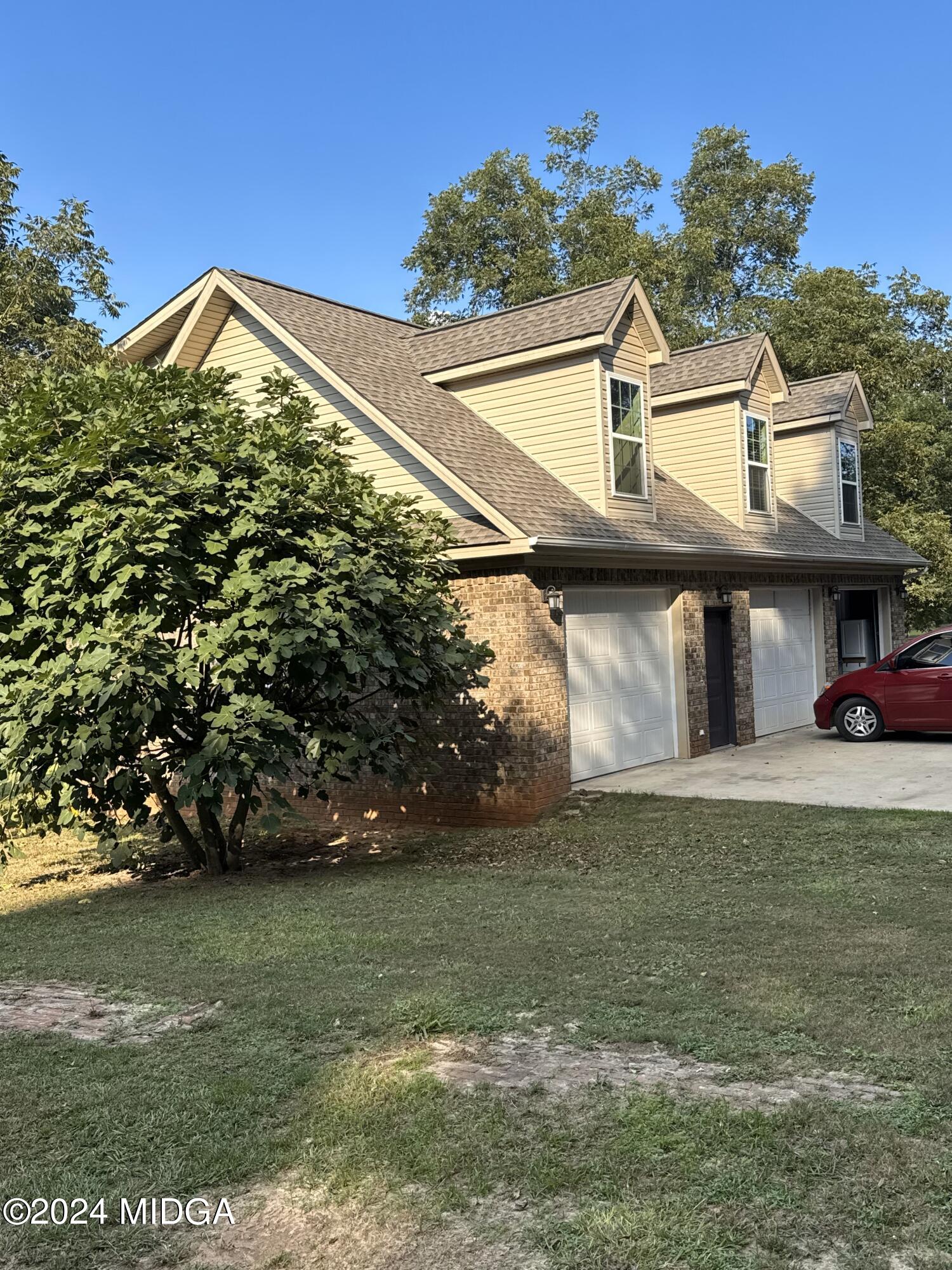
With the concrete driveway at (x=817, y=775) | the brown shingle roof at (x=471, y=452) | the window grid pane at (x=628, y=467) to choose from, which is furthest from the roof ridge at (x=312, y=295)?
the concrete driveway at (x=817, y=775)

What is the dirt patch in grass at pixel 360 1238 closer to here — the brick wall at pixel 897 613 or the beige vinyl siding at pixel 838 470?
the beige vinyl siding at pixel 838 470

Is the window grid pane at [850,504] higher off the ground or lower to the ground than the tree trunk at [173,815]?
higher

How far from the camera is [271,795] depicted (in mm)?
8578

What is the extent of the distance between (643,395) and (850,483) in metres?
8.02

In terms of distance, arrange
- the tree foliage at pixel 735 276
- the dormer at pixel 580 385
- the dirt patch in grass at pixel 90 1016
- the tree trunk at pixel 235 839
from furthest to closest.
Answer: the tree foliage at pixel 735 276 < the dormer at pixel 580 385 < the tree trunk at pixel 235 839 < the dirt patch in grass at pixel 90 1016

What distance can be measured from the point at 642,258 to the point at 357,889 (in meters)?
28.3

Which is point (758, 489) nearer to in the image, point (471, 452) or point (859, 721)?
point (859, 721)

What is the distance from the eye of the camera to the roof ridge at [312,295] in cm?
1402

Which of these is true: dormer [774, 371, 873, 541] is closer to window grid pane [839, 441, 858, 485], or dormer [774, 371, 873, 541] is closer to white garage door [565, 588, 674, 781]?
window grid pane [839, 441, 858, 485]

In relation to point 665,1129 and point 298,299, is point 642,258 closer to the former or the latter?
point 298,299

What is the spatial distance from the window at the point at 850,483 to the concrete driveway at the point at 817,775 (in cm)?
610

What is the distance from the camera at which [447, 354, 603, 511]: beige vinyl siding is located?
13266mm

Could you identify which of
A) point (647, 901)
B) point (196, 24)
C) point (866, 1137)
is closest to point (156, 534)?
point (647, 901)

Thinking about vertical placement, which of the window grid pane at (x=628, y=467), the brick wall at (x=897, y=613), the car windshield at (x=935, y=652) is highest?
the window grid pane at (x=628, y=467)
